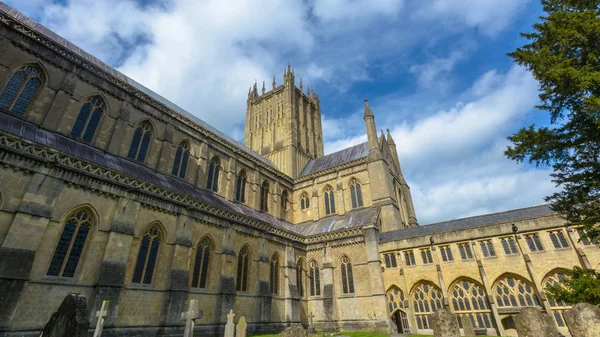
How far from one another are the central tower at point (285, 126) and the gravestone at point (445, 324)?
2495 cm

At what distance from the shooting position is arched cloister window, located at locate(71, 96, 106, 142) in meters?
15.5

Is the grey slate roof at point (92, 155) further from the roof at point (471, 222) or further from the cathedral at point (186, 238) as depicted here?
the roof at point (471, 222)

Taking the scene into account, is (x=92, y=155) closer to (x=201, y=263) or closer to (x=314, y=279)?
(x=201, y=263)

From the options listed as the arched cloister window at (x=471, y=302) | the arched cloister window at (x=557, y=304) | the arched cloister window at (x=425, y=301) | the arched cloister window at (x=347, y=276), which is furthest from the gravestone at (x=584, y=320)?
the arched cloister window at (x=347, y=276)

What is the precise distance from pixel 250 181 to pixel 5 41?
17.3 meters

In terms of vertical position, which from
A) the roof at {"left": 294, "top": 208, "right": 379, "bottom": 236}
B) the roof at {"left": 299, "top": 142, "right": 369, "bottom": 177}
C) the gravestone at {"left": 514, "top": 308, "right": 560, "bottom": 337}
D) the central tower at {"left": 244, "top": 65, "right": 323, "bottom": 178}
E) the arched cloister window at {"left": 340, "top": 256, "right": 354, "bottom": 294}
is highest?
the central tower at {"left": 244, "top": 65, "right": 323, "bottom": 178}

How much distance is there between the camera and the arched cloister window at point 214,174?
886 inches

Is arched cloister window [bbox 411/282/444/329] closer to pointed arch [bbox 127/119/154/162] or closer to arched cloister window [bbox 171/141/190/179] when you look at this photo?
arched cloister window [bbox 171/141/190/179]

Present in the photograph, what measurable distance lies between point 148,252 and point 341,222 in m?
16.2

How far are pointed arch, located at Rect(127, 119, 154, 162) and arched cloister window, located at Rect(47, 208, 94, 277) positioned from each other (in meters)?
5.56

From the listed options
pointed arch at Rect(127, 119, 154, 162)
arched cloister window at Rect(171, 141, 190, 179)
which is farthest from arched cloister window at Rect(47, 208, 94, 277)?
arched cloister window at Rect(171, 141, 190, 179)

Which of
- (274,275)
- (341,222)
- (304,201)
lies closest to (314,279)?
(274,275)

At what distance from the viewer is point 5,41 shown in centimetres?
1365

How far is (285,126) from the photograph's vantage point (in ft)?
125
